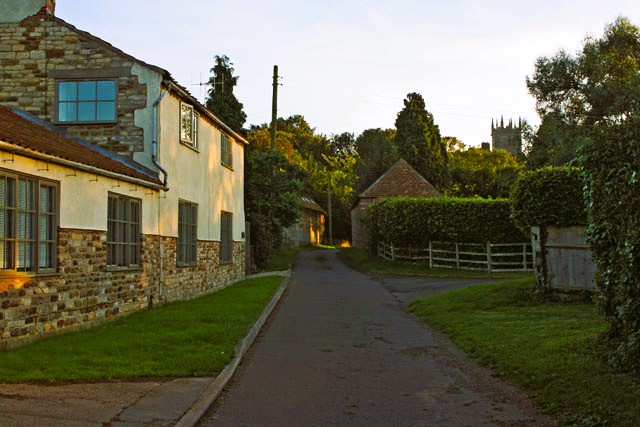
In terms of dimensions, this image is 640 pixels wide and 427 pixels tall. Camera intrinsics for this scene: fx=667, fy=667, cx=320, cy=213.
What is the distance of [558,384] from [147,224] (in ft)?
36.4

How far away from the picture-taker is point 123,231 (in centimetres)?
1501

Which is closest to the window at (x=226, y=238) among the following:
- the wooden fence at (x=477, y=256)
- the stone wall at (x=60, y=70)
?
the stone wall at (x=60, y=70)

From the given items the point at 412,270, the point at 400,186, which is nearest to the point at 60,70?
the point at 412,270

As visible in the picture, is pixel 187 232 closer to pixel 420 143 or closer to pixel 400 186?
pixel 400 186

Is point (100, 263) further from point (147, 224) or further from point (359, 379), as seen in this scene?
point (359, 379)

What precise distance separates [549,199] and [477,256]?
14.6m

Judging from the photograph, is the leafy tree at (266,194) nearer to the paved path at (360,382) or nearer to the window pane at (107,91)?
the window pane at (107,91)

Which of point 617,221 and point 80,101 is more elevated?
point 80,101

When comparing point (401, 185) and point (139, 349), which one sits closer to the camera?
point (139, 349)

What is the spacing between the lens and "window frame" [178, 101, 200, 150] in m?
19.1

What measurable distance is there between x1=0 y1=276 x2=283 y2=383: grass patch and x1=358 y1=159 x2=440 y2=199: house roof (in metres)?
37.9

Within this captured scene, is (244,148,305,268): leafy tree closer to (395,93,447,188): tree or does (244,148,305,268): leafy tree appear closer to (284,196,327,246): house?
(395,93,447,188): tree

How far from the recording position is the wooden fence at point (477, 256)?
30172mm

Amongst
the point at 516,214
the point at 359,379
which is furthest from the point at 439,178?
the point at 359,379
